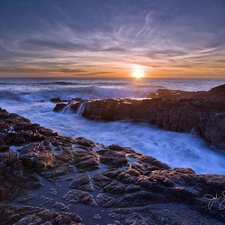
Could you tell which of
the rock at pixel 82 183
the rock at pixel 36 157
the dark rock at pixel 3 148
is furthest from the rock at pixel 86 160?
the dark rock at pixel 3 148

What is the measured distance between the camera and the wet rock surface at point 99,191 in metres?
3.55

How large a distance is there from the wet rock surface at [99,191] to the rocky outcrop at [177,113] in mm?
5676

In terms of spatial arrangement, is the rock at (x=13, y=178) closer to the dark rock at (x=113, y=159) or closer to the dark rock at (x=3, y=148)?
the dark rock at (x=3, y=148)

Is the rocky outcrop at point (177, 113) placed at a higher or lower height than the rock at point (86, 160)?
higher

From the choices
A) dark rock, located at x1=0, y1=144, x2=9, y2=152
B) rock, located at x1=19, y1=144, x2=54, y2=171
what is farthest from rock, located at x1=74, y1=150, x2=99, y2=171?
dark rock, located at x1=0, y1=144, x2=9, y2=152

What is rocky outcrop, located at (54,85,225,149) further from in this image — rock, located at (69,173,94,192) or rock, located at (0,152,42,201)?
rock, located at (0,152,42,201)

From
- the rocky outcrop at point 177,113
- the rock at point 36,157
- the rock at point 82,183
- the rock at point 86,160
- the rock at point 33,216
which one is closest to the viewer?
the rock at point 33,216

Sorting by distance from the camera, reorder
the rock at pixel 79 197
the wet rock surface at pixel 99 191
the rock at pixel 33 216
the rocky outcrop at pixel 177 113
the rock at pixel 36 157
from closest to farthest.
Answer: the rock at pixel 33 216 → the wet rock surface at pixel 99 191 → the rock at pixel 79 197 → the rock at pixel 36 157 → the rocky outcrop at pixel 177 113

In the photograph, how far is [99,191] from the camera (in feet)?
14.4

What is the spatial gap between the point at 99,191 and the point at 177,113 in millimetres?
9323

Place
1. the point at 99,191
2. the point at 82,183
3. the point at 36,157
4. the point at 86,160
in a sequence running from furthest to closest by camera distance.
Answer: the point at 86,160 < the point at 36,157 < the point at 82,183 < the point at 99,191

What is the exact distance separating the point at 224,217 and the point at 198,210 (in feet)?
1.47

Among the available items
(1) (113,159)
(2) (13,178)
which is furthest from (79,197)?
(1) (113,159)

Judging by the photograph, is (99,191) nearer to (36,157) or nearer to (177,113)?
(36,157)
